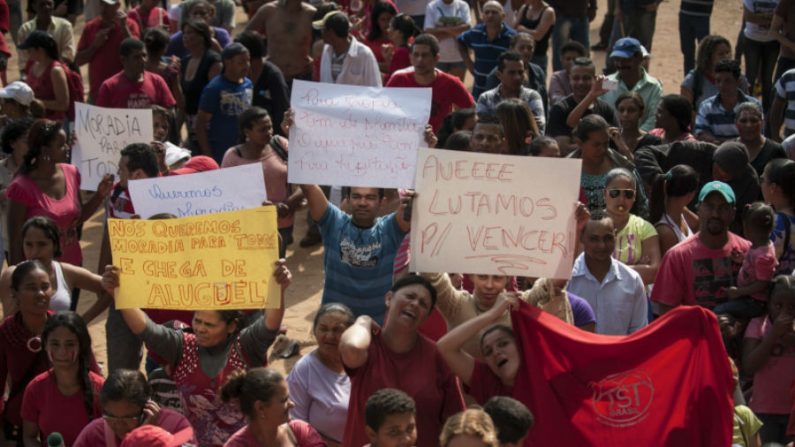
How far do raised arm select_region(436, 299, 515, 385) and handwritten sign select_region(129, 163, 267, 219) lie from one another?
1.85 metres

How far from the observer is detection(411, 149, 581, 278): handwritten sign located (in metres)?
7.02

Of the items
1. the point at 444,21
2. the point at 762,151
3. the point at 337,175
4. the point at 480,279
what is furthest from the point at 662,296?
the point at 444,21

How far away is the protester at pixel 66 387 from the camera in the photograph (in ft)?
23.9

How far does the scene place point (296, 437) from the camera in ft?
21.6

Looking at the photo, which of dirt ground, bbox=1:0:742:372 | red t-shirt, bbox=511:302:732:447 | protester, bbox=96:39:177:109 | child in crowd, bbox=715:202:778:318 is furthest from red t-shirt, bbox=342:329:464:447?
protester, bbox=96:39:177:109

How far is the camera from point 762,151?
10.4m

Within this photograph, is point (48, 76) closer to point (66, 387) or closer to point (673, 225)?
point (66, 387)

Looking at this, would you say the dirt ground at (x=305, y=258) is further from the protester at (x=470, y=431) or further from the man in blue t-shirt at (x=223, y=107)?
the protester at (x=470, y=431)

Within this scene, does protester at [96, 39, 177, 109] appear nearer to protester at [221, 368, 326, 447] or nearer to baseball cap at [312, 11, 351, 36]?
baseball cap at [312, 11, 351, 36]

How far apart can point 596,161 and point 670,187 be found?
26.3 inches

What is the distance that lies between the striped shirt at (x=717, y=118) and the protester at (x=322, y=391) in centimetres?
501

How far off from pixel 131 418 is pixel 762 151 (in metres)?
5.52

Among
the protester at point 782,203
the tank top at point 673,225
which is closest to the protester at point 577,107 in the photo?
the tank top at point 673,225

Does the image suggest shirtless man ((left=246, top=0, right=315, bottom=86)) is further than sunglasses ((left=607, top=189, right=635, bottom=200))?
Yes
